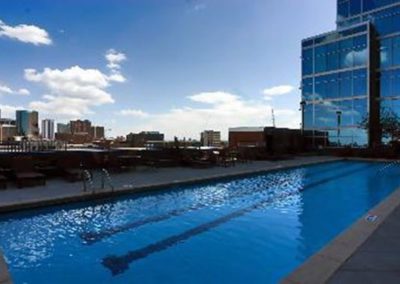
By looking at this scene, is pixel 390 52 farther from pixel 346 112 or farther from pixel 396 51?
pixel 346 112

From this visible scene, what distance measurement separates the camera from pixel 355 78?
37.4m

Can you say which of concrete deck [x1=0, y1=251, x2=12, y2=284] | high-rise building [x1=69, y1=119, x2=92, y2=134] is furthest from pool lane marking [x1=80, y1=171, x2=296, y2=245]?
high-rise building [x1=69, y1=119, x2=92, y2=134]

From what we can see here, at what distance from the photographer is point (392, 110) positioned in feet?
118

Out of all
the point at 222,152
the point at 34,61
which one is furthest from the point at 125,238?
the point at 34,61

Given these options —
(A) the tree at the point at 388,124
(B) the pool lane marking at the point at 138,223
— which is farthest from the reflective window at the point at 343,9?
(B) the pool lane marking at the point at 138,223

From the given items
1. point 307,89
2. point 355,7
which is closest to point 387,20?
point 355,7

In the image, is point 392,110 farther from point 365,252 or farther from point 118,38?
point 365,252

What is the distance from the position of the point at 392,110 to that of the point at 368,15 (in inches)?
397

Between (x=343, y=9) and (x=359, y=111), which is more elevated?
(x=343, y=9)

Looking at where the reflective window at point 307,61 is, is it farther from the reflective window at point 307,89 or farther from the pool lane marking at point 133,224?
the pool lane marking at point 133,224

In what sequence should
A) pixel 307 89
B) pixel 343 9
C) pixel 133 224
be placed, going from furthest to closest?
pixel 343 9 < pixel 307 89 < pixel 133 224

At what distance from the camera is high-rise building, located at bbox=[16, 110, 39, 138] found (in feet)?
140

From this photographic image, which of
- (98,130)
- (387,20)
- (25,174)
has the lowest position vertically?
(25,174)

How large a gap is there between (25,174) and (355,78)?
106 feet
